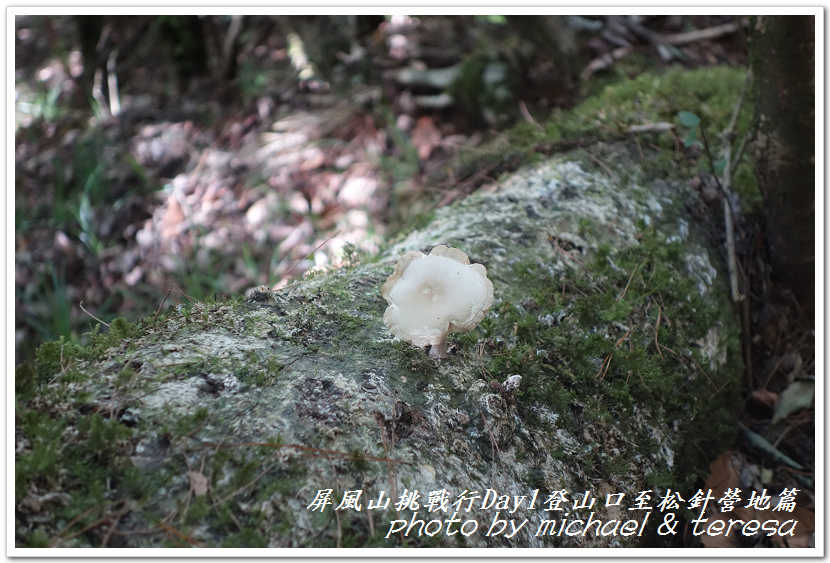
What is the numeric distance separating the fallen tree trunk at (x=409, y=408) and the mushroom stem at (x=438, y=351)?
26 millimetres

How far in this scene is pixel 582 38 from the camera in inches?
174

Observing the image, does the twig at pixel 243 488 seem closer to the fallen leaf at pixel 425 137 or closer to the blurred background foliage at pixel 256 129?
the blurred background foliage at pixel 256 129

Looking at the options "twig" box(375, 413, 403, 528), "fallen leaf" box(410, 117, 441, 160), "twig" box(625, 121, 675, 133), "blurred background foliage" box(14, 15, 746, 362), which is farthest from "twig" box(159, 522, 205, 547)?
"fallen leaf" box(410, 117, 441, 160)

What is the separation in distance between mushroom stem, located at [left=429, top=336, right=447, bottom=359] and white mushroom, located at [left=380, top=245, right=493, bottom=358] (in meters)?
0.01

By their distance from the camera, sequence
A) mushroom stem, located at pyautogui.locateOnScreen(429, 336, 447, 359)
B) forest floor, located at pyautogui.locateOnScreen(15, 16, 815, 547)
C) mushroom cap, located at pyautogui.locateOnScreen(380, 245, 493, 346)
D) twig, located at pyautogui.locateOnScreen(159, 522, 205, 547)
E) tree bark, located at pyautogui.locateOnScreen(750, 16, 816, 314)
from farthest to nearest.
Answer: forest floor, located at pyautogui.locateOnScreen(15, 16, 815, 547), tree bark, located at pyautogui.locateOnScreen(750, 16, 816, 314), mushroom stem, located at pyautogui.locateOnScreen(429, 336, 447, 359), mushroom cap, located at pyautogui.locateOnScreen(380, 245, 493, 346), twig, located at pyautogui.locateOnScreen(159, 522, 205, 547)

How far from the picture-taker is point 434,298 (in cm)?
160

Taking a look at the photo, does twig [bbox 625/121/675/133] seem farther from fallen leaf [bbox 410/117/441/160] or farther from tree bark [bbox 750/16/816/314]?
fallen leaf [bbox 410/117/441/160]

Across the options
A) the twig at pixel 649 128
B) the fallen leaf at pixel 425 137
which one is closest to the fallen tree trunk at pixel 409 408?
the twig at pixel 649 128

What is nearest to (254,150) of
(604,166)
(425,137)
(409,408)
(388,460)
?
(425,137)

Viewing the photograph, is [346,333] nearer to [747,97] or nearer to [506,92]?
[747,97]

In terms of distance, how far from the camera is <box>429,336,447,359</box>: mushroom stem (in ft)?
5.56

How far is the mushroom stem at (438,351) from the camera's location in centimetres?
169

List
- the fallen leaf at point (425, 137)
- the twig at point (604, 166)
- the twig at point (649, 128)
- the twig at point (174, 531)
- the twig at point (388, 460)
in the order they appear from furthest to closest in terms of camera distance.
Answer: the fallen leaf at point (425, 137)
the twig at point (649, 128)
the twig at point (604, 166)
the twig at point (388, 460)
the twig at point (174, 531)
